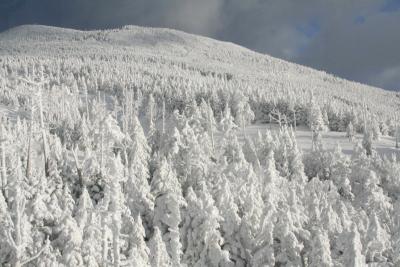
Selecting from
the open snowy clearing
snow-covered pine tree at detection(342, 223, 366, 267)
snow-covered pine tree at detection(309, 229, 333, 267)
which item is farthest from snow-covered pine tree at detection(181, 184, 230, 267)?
the open snowy clearing

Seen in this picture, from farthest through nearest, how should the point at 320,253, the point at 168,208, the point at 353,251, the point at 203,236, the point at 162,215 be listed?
1. the point at 162,215
2. the point at 168,208
3. the point at 203,236
4. the point at 320,253
5. the point at 353,251

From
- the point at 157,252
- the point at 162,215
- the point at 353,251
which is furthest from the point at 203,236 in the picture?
the point at 353,251

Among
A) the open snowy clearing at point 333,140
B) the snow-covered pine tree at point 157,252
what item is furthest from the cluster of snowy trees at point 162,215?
the open snowy clearing at point 333,140

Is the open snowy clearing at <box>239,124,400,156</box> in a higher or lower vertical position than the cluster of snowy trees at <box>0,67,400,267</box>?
higher

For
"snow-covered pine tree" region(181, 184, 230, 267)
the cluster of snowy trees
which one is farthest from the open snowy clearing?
"snow-covered pine tree" region(181, 184, 230, 267)

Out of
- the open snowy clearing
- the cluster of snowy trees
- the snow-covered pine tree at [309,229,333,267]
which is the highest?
the open snowy clearing

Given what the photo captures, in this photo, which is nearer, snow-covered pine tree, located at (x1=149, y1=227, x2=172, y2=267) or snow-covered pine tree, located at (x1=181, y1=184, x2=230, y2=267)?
snow-covered pine tree, located at (x1=149, y1=227, x2=172, y2=267)

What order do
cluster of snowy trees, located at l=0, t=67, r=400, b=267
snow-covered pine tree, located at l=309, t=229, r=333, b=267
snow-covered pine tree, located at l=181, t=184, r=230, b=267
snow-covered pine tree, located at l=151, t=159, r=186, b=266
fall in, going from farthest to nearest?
snow-covered pine tree, located at l=181, t=184, r=230, b=267 < snow-covered pine tree, located at l=151, t=159, r=186, b=266 < snow-covered pine tree, located at l=309, t=229, r=333, b=267 < cluster of snowy trees, located at l=0, t=67, r=400, b=267

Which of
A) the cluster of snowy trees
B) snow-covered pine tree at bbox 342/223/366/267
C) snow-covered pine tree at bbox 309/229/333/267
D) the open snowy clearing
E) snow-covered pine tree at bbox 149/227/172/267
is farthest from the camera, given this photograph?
the open snowy clearing

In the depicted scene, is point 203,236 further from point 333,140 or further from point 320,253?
point 333,140

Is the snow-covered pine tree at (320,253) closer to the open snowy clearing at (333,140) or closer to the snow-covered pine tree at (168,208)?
the snow-covered pine tree at (168,208)

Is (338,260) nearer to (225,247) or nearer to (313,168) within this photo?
(225,247)

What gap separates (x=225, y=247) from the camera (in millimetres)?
53625

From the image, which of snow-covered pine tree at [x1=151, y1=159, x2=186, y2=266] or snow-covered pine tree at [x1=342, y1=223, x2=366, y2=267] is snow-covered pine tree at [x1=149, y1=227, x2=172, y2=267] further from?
snow-covered pine tree at [x1=342, y1=223, x2=366, y2=267]
